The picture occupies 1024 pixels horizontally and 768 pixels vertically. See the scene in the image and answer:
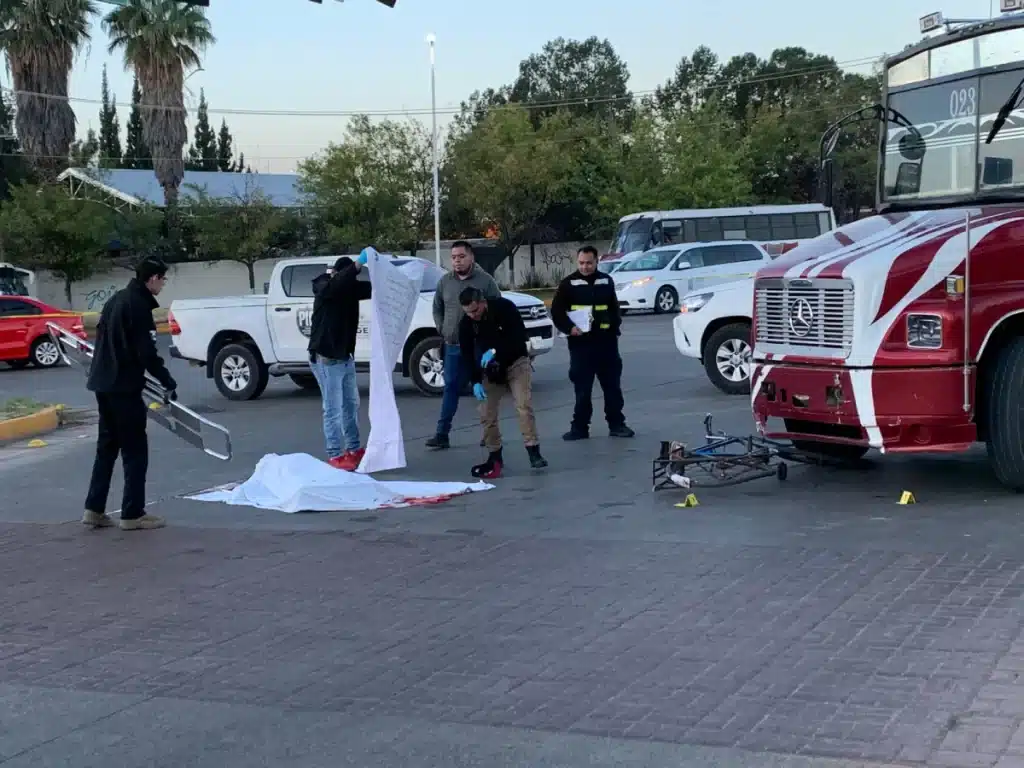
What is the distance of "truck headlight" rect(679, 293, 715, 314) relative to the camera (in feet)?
54.3

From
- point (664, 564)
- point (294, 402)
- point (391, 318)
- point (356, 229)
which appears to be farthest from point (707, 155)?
point (664, 564)

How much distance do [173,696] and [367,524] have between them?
3940 mm

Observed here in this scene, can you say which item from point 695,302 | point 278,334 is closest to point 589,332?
point 695,302

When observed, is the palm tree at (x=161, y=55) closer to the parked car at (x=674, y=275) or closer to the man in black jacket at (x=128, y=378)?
the parked car at (x=674, y=275)

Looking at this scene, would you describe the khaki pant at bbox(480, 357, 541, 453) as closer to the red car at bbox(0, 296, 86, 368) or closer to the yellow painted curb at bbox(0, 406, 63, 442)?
the yellow painted curb at bbox(0, 406, 63, 442)

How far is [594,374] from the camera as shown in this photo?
13.4m

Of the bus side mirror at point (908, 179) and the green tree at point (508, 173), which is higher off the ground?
the green tree at point (508, 173)

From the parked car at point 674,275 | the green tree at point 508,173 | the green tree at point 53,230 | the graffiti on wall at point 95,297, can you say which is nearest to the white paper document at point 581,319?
the parked car at point 674,275

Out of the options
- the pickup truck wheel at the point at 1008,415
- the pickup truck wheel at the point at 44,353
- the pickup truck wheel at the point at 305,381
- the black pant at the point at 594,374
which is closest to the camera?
the pickup truck wheel at the point at 1008,415

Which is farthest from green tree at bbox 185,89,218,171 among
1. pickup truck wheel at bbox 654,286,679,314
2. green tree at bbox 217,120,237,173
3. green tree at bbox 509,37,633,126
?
pickup truck wheel at bbox 654,286,679,314

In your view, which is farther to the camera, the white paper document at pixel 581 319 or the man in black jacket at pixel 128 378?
the white paper document at pixel 581 319

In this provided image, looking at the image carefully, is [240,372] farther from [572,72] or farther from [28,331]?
[572,72]

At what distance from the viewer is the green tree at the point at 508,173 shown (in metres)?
54.3

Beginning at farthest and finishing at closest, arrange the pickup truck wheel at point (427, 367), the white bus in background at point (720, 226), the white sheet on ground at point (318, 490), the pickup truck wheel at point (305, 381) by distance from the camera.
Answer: the white bus in background at point (720, 226), the pickup truck wheel at point (305, 381), the pickup truck wheel at point (427, 367), the white sheet on ground at point (318, 490)
